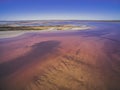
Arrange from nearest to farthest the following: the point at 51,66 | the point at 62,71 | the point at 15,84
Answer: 1. the point at 15,84
2. the point at 62,71
3. the point at 51,66

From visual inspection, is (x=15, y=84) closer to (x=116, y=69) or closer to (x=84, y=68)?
(x=84, y=68)

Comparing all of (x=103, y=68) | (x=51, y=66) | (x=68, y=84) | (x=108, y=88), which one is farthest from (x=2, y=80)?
(x=103, y=68)

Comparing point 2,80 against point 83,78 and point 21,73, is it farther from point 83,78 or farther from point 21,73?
point 83,78

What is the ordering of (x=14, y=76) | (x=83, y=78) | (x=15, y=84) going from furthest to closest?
1. (x=14, y=76)
2. (x=83, y=78)
3. (x=15, y=84)

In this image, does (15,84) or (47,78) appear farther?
(47,78)

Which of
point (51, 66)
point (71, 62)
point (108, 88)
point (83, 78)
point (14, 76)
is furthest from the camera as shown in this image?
point (71, 62)

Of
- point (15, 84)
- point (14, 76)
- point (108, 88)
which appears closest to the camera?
point (108, 88)

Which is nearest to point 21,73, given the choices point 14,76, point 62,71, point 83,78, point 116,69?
point 14,76

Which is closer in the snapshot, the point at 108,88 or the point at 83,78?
the point at 108,88

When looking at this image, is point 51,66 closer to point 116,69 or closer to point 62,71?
point 62,71
